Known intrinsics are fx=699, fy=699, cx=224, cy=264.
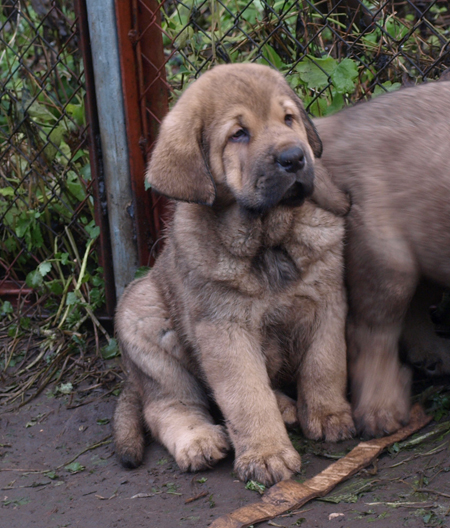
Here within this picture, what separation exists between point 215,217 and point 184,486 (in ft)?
4.49

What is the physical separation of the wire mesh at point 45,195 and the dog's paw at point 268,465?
2.35 m

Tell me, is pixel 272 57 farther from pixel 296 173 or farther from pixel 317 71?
pixel 296 173

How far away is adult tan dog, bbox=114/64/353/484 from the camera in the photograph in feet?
11.3

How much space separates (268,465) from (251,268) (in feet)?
3.18

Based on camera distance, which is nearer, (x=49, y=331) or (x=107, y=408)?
(x=107, y=408)

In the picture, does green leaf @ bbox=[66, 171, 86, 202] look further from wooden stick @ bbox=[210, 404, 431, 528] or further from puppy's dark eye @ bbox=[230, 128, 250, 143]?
wooden stick @ bbox=[210, 404, 431, 528]

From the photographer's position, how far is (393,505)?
9.57 ft

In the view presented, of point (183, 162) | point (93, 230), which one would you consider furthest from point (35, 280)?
point (183, 162)

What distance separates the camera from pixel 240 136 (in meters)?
3.52

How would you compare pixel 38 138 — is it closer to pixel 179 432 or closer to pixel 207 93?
pixel 207 93

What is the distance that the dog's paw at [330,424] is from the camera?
3.59 meters

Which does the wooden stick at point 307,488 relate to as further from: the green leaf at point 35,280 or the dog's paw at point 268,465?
the green leaf at point 35,280

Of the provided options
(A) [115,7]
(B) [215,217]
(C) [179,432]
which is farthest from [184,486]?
(A) [115,7]

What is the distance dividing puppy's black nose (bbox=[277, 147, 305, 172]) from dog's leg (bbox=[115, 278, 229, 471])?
131 cm
